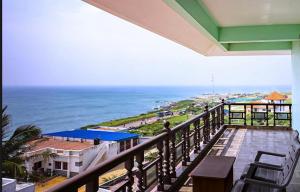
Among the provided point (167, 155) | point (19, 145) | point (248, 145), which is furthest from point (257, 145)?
point (19, 145)

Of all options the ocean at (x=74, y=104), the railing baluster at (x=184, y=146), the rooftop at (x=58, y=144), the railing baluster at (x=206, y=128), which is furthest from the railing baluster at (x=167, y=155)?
the railing baluster at (x=206, y=128)

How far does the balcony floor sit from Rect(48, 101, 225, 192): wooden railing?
0.34 metres

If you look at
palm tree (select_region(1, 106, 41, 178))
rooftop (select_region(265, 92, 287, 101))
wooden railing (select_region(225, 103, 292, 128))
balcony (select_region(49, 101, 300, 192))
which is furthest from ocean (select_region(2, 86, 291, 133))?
rooftop (select_region(265, 92, 287, 101))

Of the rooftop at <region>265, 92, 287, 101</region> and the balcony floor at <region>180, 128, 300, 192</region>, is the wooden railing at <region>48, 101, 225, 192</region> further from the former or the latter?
the rooftop at <region>265, 92, 287, 101</region>

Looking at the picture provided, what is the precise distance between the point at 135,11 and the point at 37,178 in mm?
2477

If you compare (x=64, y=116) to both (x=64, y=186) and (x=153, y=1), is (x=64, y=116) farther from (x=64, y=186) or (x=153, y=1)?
(x=64, y=186)

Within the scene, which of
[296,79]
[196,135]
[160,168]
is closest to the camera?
[160,168]

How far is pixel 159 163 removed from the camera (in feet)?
11.6

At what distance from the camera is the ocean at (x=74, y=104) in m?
3.06

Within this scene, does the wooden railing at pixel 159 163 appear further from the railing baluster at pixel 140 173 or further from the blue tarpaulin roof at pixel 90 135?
the blue tarpaulin roof at pixel 90 135

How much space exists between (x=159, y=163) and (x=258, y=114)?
23.7 ft

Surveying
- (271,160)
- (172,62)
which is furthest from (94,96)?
(172,62)

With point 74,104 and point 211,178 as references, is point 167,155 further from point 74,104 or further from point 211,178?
point 74,104

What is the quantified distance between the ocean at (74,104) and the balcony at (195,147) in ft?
2.81
